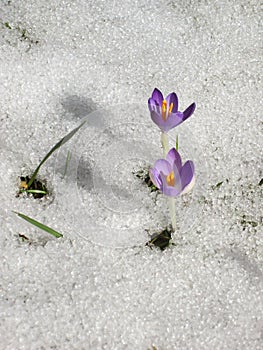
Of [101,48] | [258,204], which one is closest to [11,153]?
[101,48]

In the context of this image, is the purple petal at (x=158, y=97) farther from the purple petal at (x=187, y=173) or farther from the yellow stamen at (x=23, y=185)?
the yellow stamen at (x=23, y=185)

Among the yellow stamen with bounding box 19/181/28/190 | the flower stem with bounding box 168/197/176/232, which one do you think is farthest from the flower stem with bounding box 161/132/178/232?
the yellow stamen with bounding box 19/181/28/190

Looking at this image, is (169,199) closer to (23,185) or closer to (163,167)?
(163,167)

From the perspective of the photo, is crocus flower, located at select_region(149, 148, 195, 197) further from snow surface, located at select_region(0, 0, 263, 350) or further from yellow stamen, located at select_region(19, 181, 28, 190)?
yellow stamen, located at select_region(19, 181, 28, 190)

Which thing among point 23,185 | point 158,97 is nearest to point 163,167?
point 158,97

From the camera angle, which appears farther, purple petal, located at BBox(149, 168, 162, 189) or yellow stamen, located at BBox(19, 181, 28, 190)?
yellow stamen, located at BBox(19, 181, 28, 190)

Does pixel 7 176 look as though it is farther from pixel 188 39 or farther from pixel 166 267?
pixel 188 39
